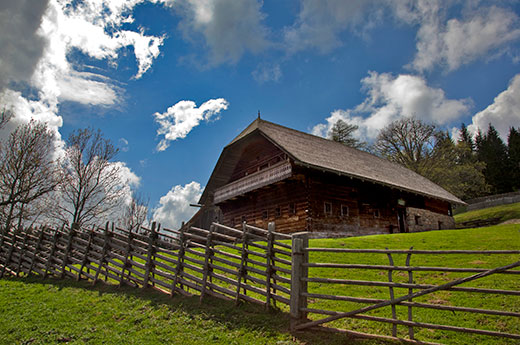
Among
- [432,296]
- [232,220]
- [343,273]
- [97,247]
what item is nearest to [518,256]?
[432,296]

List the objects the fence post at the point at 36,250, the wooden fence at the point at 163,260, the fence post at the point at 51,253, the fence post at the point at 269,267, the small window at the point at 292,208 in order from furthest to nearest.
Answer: the small window at the point at 292,208
the fence post at the point at 36,250
the fence post at the point at 51,253
the wooden fence at the point at 163,260
the fence post at the point at 269,267

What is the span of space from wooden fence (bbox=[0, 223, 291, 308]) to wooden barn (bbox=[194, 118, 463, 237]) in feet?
25.4

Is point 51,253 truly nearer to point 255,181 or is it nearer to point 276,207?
point 255,181

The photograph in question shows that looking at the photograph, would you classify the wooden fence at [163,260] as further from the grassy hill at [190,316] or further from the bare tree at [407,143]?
the bare tree at [407,143]

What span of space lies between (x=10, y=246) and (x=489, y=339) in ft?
60.0

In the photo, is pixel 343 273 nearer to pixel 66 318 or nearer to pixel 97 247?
pixel 66 318

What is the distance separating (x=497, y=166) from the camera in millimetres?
52781

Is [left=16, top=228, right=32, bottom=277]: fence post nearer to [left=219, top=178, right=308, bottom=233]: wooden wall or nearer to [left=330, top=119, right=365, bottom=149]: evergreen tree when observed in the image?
[left=219, top=178, right=308, bottom=233]: wooden wall

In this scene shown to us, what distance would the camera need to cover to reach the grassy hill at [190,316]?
6.35m

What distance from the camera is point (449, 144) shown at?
4409cm

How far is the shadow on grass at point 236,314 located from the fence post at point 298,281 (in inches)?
12.6

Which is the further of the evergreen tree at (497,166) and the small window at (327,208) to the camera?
the evergreen tree at (497,166)

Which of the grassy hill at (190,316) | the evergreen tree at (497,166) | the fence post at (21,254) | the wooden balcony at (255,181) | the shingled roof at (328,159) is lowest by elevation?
the grassy hill at (190,316)

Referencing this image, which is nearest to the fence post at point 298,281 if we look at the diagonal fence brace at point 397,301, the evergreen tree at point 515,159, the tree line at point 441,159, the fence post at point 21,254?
the diagonal fence brace at point 397,301
